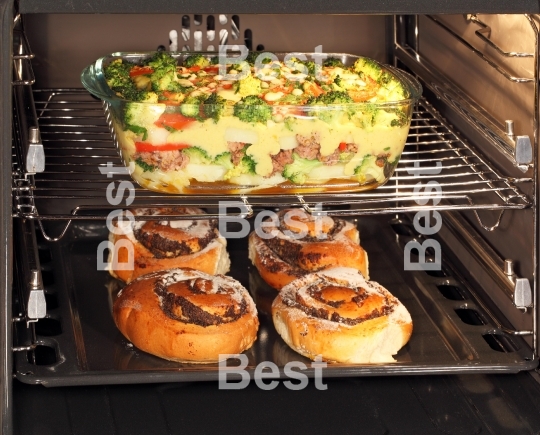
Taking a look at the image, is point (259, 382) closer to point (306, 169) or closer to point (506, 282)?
point (306, 169)

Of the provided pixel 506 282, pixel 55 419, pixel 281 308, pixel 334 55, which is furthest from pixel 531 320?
pixel 55 419

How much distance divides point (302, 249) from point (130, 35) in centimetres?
61

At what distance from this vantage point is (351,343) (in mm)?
1530

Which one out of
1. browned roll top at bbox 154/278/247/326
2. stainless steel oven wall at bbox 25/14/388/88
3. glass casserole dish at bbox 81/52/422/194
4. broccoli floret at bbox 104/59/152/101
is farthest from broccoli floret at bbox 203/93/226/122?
stainless steel oven wall at bbox 25/14/388/88

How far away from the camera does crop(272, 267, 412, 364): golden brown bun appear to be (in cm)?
154

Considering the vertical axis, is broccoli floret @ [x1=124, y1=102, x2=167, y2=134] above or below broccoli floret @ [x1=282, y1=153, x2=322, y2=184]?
above

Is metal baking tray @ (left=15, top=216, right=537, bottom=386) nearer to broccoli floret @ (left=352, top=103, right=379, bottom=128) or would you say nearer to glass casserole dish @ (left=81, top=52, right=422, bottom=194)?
glass casserole dish @ (left=81, top=52, right=422, bottom=194)

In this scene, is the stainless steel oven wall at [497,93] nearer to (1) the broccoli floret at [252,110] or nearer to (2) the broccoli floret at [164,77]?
(1) the broccoli floret at [252,110]

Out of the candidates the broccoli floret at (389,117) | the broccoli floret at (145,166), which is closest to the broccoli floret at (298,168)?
the broccoli floret at (389,117)

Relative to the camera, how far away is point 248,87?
1535 mm

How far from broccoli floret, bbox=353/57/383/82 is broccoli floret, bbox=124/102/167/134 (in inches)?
17.1

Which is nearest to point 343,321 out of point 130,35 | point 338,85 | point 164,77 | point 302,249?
point 302,249

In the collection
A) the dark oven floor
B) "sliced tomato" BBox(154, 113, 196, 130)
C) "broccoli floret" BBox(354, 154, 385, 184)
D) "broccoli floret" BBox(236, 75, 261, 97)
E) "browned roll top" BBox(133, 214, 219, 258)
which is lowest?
the dark oven floor

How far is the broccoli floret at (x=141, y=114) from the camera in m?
1.46
